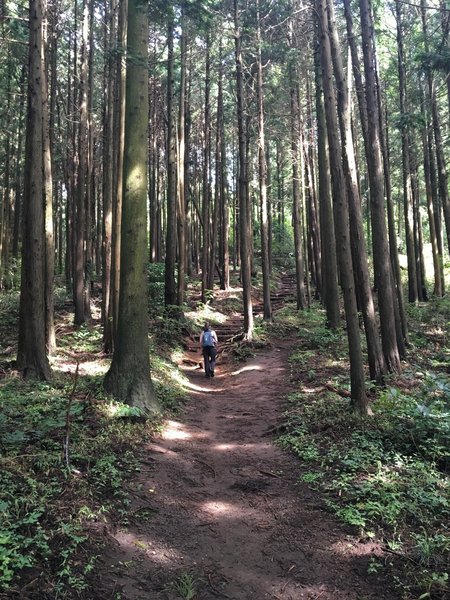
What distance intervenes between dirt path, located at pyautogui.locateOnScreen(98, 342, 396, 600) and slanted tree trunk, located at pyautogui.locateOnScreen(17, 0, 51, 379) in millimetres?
3398

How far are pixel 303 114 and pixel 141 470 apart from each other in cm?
2037

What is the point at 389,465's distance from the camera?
19.8 ft

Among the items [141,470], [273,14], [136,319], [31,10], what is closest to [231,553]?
[141,470]

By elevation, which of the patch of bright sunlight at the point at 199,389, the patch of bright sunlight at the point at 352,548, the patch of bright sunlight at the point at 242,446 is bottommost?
the patch of bright sunlight at the point at 352,548

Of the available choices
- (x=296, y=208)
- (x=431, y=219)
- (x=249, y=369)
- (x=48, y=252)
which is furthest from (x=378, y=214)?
(x=431, y=219)

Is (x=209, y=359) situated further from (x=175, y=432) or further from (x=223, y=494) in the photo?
(x=223, y=494)

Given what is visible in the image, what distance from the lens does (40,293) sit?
373 inches

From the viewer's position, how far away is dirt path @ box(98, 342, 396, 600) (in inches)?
154

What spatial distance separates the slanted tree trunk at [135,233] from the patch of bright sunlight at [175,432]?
16.9 inches

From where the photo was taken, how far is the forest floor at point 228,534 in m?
3.89

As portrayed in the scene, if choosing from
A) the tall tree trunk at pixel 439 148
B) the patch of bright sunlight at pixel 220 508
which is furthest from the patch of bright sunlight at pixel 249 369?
the tall tree trunk at pixel 439 148

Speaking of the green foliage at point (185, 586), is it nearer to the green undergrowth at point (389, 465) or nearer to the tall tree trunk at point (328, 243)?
the green undergrowth at point (389, 465)

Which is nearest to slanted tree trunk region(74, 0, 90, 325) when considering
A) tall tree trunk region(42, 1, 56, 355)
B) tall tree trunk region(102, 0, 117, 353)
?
tall tree trunk region(102, 0, 117, 353)

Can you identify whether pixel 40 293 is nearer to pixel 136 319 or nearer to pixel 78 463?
pixel 136 319
